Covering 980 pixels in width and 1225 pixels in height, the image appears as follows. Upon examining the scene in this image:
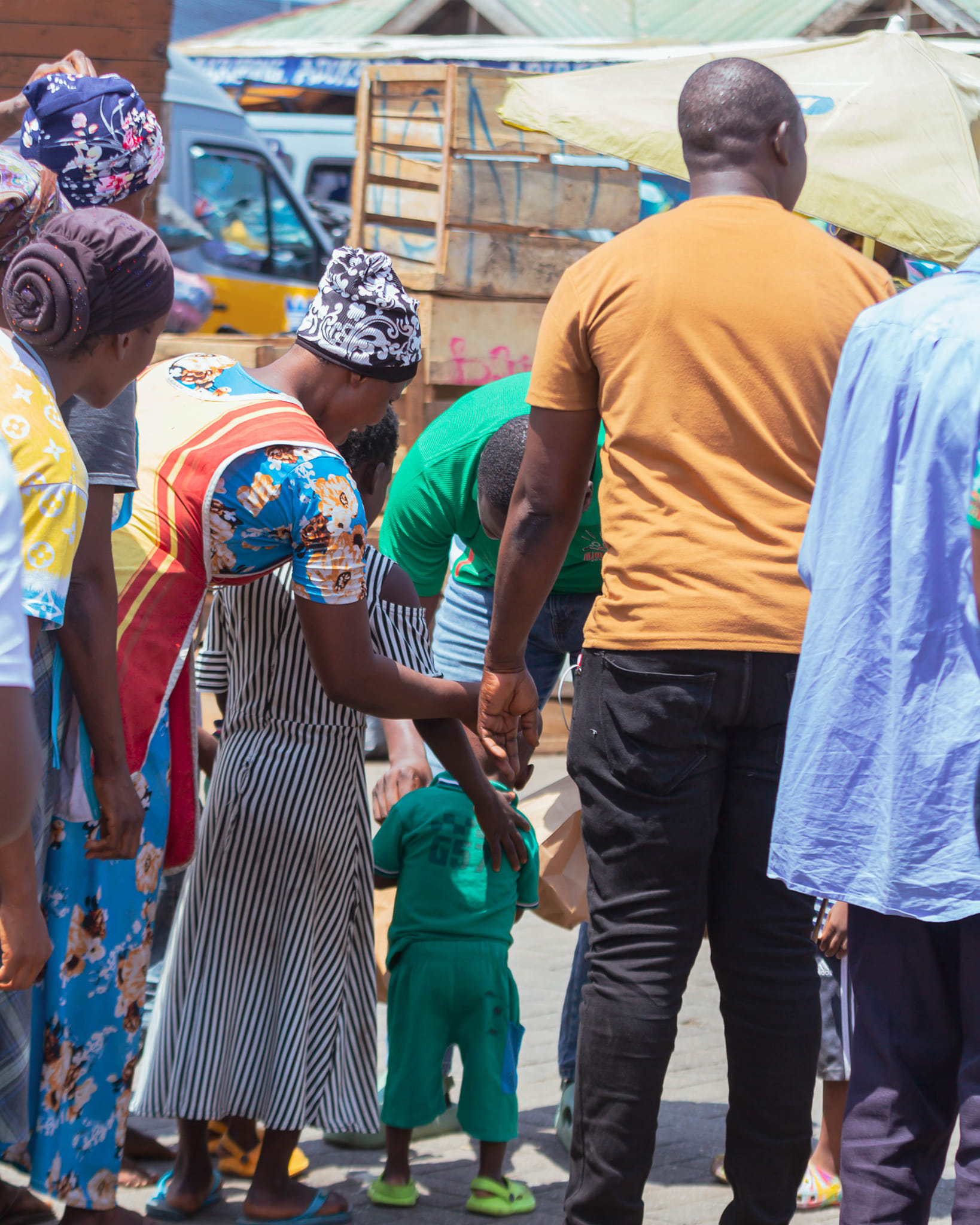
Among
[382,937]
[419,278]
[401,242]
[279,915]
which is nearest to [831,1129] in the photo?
[382,937]

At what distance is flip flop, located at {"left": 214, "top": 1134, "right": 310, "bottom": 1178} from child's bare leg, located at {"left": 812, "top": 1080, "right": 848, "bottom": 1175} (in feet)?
3.65

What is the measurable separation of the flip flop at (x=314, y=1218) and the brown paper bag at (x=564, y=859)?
29.3 inches

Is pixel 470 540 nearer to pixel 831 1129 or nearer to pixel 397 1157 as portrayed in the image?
pixel 397 1157

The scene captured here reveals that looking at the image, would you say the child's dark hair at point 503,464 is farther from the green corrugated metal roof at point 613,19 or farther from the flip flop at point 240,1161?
the green corrugated metal roof at point 613,19

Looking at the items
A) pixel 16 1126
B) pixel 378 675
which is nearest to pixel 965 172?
pixel 378 675

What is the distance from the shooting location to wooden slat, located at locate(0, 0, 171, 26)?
5.18 m

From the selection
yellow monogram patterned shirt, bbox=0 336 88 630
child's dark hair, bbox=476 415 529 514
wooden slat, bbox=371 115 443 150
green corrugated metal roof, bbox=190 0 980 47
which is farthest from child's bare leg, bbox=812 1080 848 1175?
green corrugated metal roof, bbox=190 0 980 47

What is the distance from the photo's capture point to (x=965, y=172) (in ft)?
15.2

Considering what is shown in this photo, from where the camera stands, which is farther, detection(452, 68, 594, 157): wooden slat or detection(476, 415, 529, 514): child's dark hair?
detection(452, 68, 594, 157): wooden slat

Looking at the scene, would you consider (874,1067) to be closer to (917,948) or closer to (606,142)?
(917,948)

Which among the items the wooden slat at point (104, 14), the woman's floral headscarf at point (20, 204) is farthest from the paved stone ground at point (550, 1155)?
the wooden slat at point (104, 14)

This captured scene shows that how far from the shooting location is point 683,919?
2404 mm

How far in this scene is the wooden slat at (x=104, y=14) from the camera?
5180 millimetres

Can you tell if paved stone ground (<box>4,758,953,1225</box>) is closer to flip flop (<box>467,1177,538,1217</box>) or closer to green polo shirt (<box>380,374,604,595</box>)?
flip flop (<box>467,1177,538,1217</box>)
